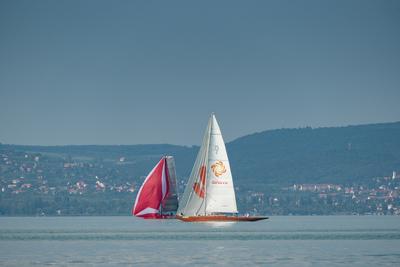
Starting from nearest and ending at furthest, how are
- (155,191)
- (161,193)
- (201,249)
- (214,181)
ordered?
(201,249)
(214,181)
(161,193)
(155,191)

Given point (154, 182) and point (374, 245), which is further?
point (154, 182)

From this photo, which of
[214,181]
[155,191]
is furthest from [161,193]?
[214,181]

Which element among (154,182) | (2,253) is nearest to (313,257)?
(2,253)

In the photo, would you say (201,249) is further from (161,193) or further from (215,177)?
(161,193)

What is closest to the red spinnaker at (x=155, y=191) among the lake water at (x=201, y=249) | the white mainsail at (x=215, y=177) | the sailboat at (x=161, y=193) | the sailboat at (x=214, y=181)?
the sailboat at (x=161, y=193)

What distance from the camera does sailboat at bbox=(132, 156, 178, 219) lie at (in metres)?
181

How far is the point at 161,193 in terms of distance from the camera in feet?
594

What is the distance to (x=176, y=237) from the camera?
427 feet

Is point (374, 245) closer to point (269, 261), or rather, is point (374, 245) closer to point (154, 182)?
point (269, 261)

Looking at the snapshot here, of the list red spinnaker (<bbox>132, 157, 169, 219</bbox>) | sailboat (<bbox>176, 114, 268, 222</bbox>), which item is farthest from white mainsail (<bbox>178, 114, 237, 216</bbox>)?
red spinnaker (<bbox>132, 157, 169, 219</bbox>)

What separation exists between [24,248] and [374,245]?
102 feet

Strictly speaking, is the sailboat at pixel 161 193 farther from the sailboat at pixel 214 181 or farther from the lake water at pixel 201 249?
the lake water at pixel 201 249

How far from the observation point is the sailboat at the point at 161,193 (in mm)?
180750

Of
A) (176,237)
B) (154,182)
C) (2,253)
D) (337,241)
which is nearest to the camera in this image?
(2,253)
